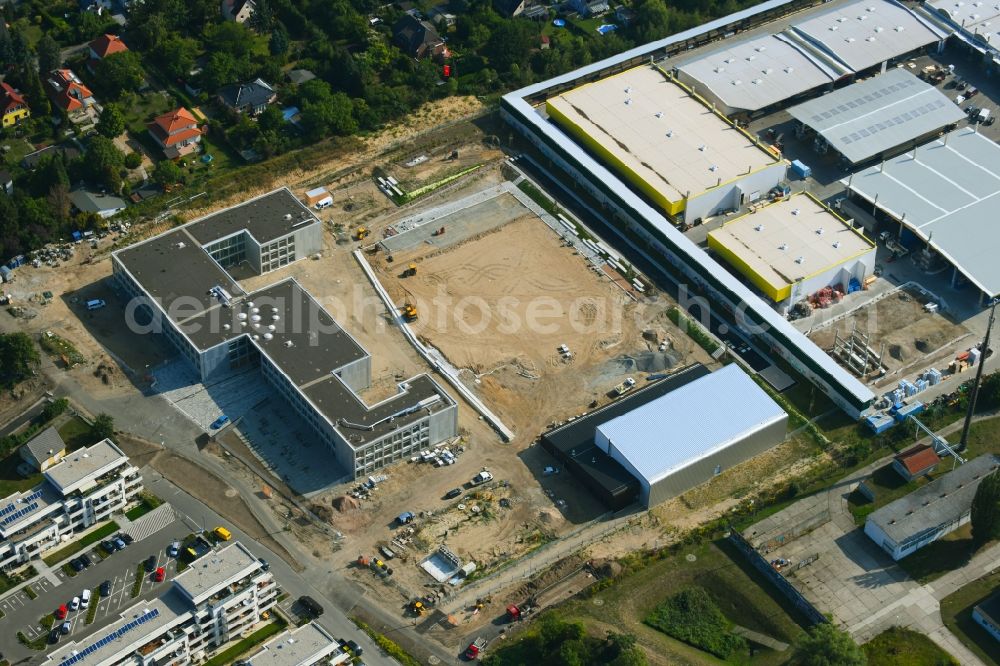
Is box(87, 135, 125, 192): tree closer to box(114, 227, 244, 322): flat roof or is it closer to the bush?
box(114, 227, 244, 322): flat roof

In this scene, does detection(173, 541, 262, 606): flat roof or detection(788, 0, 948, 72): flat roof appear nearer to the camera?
detection(173, 541, 262, 606): flat roof

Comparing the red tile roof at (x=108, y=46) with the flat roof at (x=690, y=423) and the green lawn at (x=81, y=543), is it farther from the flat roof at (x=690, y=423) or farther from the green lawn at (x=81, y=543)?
the flat roof at (x=690, y=423)

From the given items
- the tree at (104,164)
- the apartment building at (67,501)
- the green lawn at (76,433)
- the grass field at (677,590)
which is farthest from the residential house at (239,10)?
the grass field at (677,590)

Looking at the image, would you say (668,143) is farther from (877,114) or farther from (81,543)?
(81,543)

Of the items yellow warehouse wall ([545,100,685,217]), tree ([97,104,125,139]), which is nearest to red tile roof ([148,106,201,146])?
tree ([97,104,125,139])

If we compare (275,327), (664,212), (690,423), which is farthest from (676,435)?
(275,327)

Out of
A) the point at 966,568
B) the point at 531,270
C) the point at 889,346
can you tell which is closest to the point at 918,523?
the point at 966,568

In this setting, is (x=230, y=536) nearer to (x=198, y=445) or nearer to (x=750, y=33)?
(x=198, y=445)
